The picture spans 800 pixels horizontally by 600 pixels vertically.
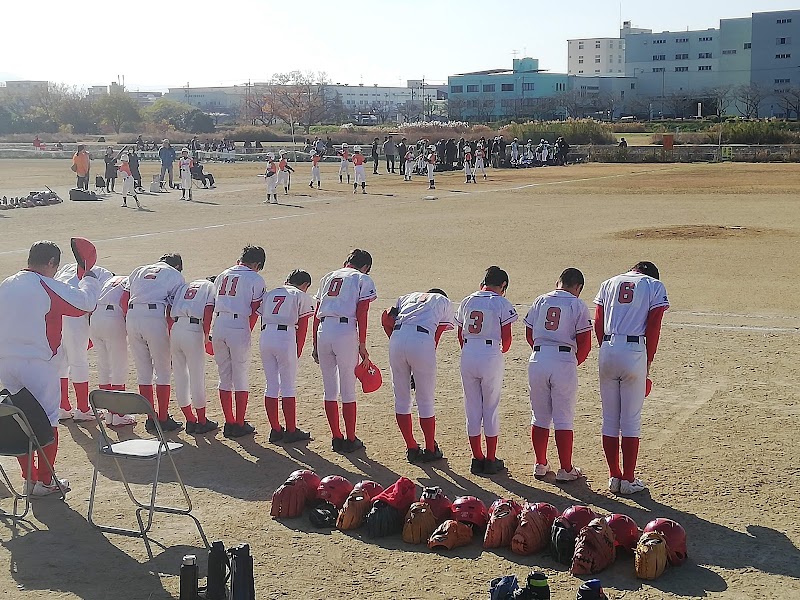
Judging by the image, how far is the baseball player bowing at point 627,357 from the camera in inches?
312

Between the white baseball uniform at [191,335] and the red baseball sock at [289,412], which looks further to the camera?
the white baseball uniform at [191,335]

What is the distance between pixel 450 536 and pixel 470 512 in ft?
0.99

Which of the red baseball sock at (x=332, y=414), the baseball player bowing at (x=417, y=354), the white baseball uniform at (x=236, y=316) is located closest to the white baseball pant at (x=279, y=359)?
the white baseball uniform at (x=236, y=316)

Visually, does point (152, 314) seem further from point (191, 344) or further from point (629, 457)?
point (629, 457)

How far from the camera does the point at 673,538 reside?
6496 mm

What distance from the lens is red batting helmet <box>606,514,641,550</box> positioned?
21.6 feet

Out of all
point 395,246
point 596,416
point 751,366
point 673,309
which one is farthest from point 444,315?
point 395,246

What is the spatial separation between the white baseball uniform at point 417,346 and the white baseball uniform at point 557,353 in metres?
0.98

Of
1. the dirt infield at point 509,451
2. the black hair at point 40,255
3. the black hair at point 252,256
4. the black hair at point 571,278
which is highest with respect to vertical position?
the black hair at point 40,255

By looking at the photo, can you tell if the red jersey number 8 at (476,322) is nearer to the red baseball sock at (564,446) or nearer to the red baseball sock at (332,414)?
the red baseball sock at (564,446)

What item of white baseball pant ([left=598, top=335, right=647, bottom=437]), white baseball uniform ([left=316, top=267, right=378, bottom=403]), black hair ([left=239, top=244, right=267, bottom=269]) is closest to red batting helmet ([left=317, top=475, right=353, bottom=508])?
white baseball uniform ([left=316, top=267, right=378, bottom=403])

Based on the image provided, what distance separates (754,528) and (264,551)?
11.8 feet

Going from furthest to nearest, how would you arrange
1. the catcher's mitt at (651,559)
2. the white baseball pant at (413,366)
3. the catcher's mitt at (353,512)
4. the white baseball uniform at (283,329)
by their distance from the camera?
the white baseball uniform at (283,329) → the white baseball pant at (413,366) → the catcher's mitt at (353,512) → the catcher's mitt at (651,559)

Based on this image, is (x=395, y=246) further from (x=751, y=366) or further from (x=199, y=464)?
(x=199, y=464)
